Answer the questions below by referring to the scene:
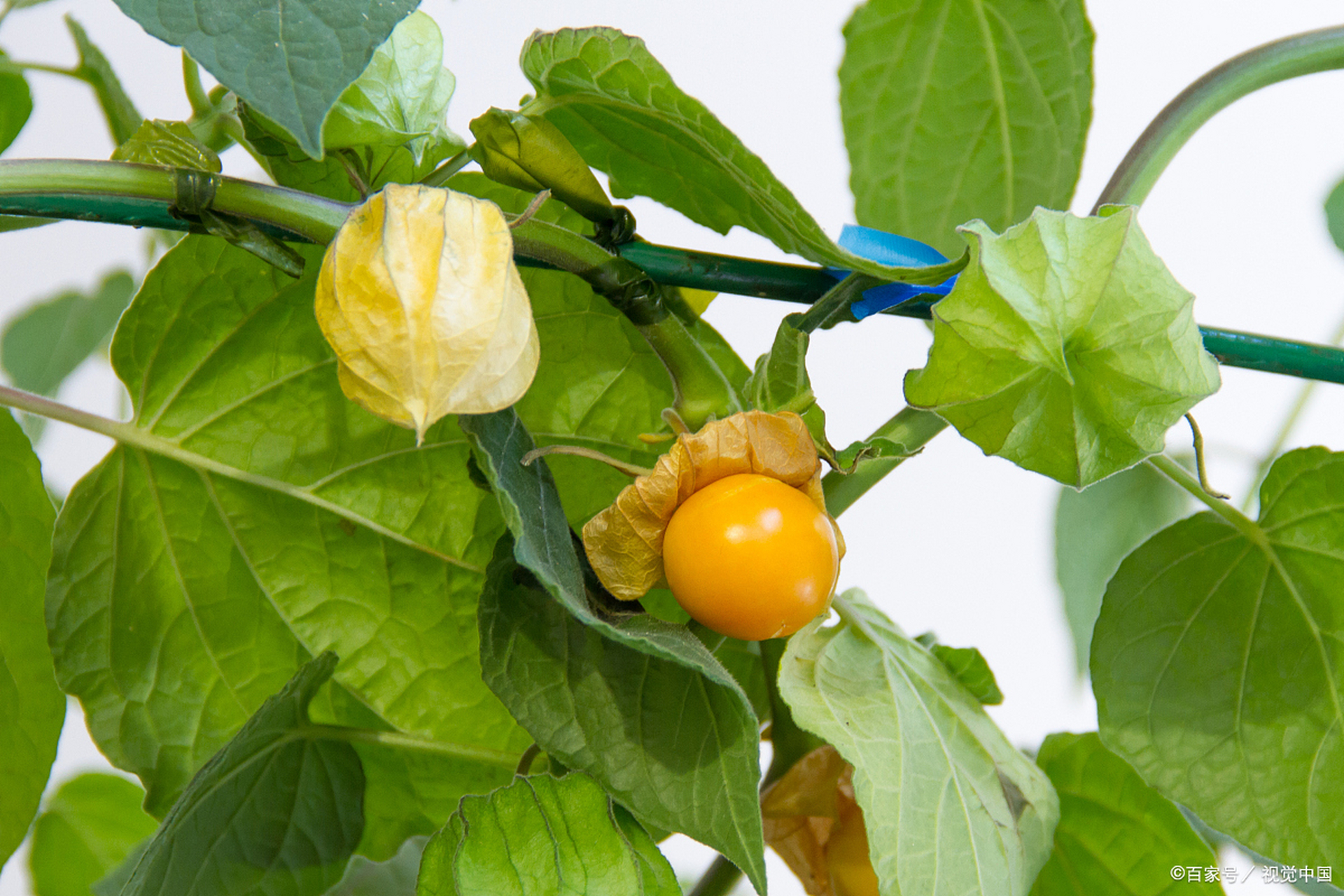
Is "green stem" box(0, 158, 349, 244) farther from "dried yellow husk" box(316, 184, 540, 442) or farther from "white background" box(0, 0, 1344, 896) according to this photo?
"white background" box(0, 0, 1344, 896)

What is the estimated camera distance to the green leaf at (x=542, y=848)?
0.80 ft

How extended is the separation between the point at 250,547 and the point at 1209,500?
0.30 meters

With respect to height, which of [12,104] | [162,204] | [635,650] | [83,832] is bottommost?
[83,832]

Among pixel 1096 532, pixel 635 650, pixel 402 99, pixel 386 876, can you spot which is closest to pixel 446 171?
pixel 402 99

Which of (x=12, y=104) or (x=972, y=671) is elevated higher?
(x=12, y=104)

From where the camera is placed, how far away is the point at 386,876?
37cm

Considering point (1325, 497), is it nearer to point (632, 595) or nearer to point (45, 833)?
point (632, 595)

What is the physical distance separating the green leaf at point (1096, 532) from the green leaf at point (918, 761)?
192mm

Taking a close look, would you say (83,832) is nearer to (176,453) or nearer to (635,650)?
(176,453)

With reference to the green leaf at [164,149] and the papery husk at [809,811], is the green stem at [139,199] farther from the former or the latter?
the papery husk at [809,811]

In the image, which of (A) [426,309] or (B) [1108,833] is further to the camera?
(B) [1108,833]

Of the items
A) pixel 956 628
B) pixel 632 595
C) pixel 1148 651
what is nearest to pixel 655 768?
pixel 632 595

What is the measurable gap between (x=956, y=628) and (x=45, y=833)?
0.54 m

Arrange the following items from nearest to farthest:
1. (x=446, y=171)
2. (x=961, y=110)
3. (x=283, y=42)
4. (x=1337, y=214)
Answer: (x=283, y=42) → (x=446, y=171) → (x=961, y=110) → (x=1337, y=214)
